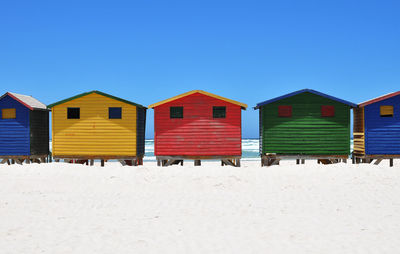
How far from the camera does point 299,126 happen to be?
2150 cm

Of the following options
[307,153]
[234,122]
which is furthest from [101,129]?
[307,153]

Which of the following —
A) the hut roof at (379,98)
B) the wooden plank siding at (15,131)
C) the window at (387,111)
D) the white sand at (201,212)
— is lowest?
the white sand at (201,212)

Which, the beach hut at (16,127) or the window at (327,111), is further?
the beach hut at (16,127)

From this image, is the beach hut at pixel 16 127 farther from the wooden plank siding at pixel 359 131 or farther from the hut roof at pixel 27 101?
the wooden plank siding at pixel 359 131

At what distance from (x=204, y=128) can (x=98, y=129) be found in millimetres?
6252

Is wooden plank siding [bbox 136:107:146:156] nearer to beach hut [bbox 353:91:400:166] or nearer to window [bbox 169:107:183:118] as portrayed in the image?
window [bbox 169:107:183:118]

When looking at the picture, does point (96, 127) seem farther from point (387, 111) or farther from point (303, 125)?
point (387, 111)

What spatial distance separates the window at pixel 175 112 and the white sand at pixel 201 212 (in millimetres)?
3989

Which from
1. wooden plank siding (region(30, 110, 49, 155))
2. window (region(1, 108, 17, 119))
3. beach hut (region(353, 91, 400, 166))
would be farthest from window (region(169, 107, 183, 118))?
beach hut (region(353, 91, 400, 166))

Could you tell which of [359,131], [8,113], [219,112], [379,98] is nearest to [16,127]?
[8,113]

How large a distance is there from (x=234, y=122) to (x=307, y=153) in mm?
4545

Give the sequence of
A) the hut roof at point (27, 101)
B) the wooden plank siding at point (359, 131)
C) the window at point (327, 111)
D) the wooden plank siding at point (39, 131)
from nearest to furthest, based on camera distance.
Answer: the window at point (327, 111), the wooden plank siding at point (359, 131), the hut roof at point (27, 101), the wooden plank siding at point (39, 131)

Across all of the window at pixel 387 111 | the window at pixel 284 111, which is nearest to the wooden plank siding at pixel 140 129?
the window at pixel 284 111

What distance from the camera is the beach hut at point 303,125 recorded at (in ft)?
70.4
